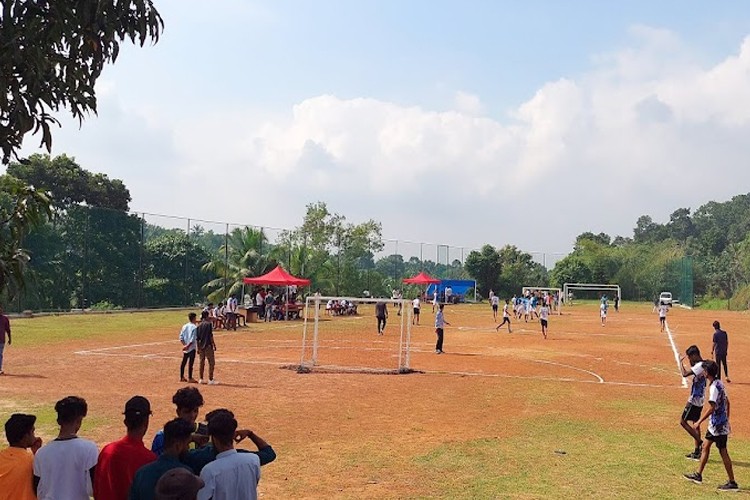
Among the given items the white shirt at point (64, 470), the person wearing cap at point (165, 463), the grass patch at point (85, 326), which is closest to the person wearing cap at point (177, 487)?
the person wearing cap at point (165, 463)

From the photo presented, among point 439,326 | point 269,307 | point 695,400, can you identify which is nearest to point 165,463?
point 695,400

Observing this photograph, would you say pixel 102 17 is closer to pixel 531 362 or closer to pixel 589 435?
pixel 589 435

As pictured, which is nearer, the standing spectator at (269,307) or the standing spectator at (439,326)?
the standing spectator at (439,326)

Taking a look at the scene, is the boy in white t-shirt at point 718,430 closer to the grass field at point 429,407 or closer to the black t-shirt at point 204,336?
the grass field at point 429,407

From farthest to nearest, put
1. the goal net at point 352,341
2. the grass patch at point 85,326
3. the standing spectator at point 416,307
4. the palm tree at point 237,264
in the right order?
1. the palm tree at point 237,264
2. the standing spectator at point 416,307
3. the grass patch at point 85,326
4. the goal net at point 352,341

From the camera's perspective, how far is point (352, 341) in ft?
106

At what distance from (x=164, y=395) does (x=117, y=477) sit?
1180 centimetres

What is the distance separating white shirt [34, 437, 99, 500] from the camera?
18.0ft

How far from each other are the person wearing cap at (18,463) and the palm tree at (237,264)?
136 ft

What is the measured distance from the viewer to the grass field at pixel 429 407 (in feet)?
34.3

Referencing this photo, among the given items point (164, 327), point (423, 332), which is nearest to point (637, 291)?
point (423, 332)

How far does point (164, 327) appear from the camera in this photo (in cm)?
3678

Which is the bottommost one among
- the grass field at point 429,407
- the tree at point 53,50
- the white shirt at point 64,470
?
the grass field at point 429,407

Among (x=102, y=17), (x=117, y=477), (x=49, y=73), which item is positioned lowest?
(x=117, y=477)
